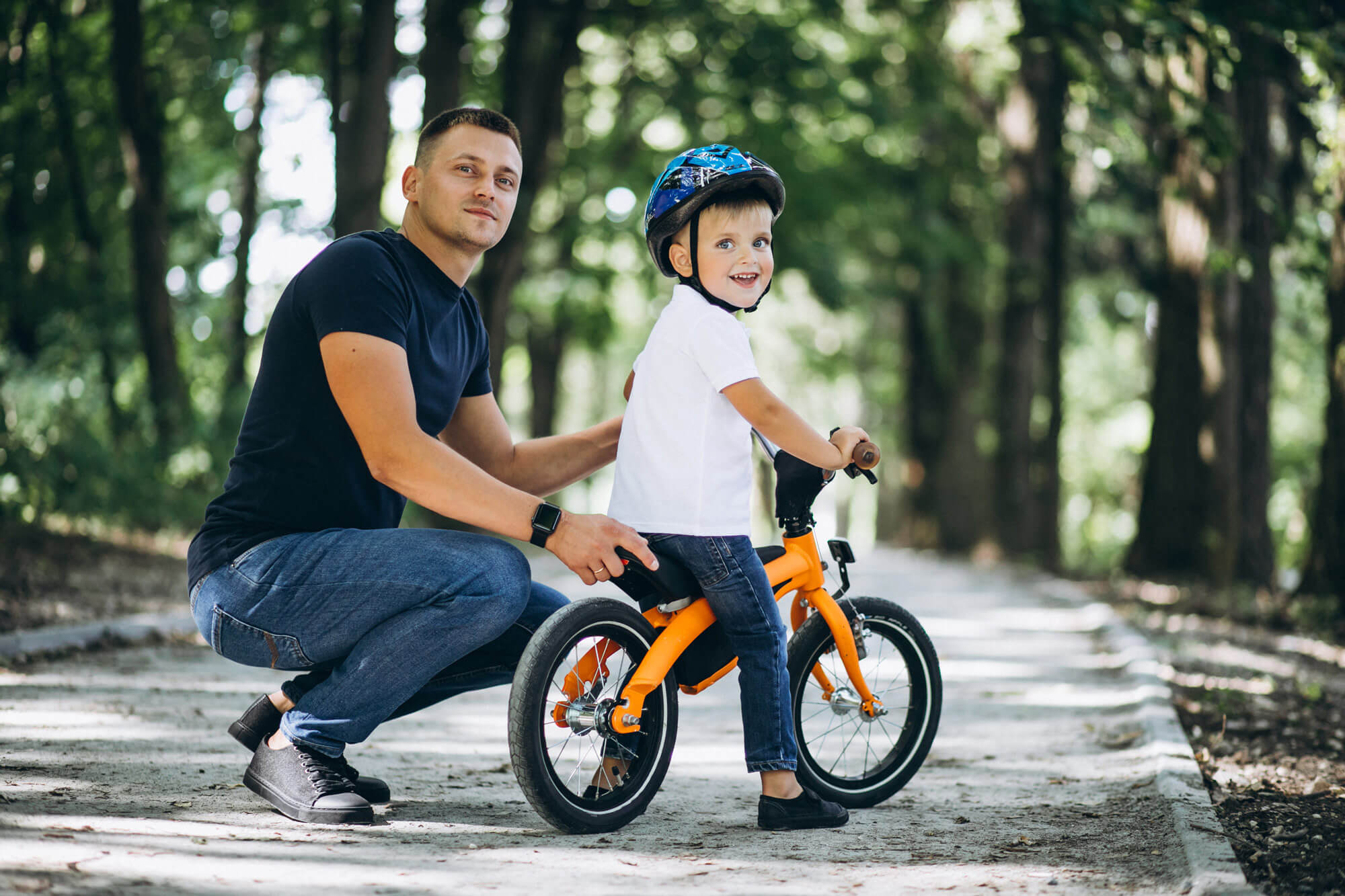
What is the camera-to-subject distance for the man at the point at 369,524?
3.75 metres

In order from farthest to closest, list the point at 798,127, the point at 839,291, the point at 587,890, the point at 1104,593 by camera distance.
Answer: the point at 839,291, the point at 798,127, the point at 1104,593, the point at 587,890

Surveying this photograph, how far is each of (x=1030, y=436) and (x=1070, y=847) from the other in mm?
17779

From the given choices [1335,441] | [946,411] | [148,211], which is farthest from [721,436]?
[946,411]

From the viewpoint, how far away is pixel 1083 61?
1234 cm

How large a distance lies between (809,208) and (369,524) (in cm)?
1481

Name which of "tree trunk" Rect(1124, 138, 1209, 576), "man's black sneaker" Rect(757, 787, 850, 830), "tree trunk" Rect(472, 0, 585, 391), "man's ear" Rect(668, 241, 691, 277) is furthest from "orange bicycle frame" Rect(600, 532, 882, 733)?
"tree trunk" Rect(1124, 138, 1209, 576)

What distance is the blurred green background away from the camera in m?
11.4

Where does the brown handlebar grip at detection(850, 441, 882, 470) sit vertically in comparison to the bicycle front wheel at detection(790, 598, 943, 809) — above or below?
above

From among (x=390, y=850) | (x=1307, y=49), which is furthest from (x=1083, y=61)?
(x=390, y=850)

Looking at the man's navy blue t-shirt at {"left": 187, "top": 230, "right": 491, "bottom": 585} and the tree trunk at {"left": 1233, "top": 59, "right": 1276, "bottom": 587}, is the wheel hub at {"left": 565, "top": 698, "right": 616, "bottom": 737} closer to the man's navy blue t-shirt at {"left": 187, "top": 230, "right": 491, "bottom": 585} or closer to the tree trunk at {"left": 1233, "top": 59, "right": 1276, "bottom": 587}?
the man's navy blue t-shirt at {"left": 187, "top": 230, "right": 491, "bottom": 585}

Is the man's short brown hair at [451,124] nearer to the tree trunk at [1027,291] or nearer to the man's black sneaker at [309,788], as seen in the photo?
the man's black sneaker at [309,788]

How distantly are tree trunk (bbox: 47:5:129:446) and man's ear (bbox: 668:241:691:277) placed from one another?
10.2 metres

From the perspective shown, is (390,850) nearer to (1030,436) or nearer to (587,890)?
(587,890)

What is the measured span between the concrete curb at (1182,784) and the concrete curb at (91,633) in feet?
16.6
